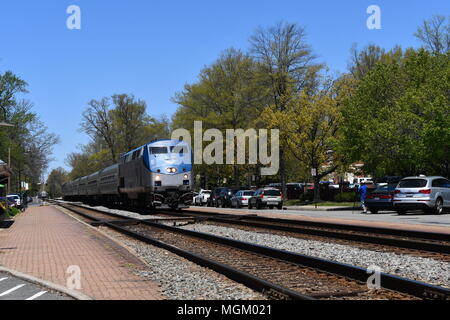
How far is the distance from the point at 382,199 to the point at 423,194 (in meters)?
3.71

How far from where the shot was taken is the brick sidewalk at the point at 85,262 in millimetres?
7547

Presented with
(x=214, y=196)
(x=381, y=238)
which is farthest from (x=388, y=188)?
(x=214, y=196)

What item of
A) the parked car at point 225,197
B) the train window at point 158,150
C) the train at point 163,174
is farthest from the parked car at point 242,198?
the train window at point 158,150

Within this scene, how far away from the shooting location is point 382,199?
2962 cm

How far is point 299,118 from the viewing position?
47.9 metres

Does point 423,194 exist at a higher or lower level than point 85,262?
higher

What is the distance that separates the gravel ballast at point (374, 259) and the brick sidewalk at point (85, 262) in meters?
3.84

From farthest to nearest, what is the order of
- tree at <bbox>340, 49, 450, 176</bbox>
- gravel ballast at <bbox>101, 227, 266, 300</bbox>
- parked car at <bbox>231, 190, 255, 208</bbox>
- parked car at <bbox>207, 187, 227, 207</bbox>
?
parked car at <bbox>207, 187, 227, 207</bbox>, parked car at <bbox>231, 190, 255, 208</bbox>, tree at <bbox>340, 49, 450, 176</bbox>, gravel ballast at <bbox>101, 227, 266, 300</bbox>

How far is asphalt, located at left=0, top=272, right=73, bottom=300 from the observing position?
23.2 feet

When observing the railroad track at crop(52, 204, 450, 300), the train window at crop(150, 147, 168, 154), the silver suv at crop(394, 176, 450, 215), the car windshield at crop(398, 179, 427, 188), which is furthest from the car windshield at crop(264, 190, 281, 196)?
the railroad track at crop(52, 204, 450, 300)

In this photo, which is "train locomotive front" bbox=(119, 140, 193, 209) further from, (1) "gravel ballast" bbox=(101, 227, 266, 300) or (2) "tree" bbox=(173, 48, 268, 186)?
(2) "tree" bbox=(173, 48, 268, 186)

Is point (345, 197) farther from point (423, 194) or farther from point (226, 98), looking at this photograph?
point (423, 194)

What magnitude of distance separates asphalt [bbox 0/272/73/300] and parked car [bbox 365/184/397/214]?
2368 centimetres
